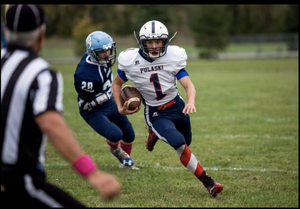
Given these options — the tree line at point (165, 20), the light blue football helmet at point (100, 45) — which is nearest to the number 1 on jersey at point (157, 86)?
the light blue football helmet at point (100, 45)

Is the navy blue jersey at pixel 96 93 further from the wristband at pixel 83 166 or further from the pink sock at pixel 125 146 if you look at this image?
the wristband at pixel 83 166

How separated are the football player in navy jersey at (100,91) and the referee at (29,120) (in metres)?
3.16

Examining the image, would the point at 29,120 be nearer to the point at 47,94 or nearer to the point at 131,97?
the point at 47,94

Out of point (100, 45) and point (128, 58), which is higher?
point (100, 45)

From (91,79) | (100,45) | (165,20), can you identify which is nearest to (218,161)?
(91,79)

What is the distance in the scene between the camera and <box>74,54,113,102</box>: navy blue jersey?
645 cm

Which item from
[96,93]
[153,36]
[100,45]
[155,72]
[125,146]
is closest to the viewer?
[153,36]

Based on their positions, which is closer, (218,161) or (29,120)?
(29,120)

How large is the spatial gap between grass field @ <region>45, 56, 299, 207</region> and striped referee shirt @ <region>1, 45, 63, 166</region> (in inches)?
79.5

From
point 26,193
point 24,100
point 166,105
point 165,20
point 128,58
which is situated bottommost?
point 165,20

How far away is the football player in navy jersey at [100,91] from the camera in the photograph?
6379 mm

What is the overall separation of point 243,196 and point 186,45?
41.6 metres

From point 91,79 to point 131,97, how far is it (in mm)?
721

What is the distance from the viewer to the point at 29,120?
3.10 meters
